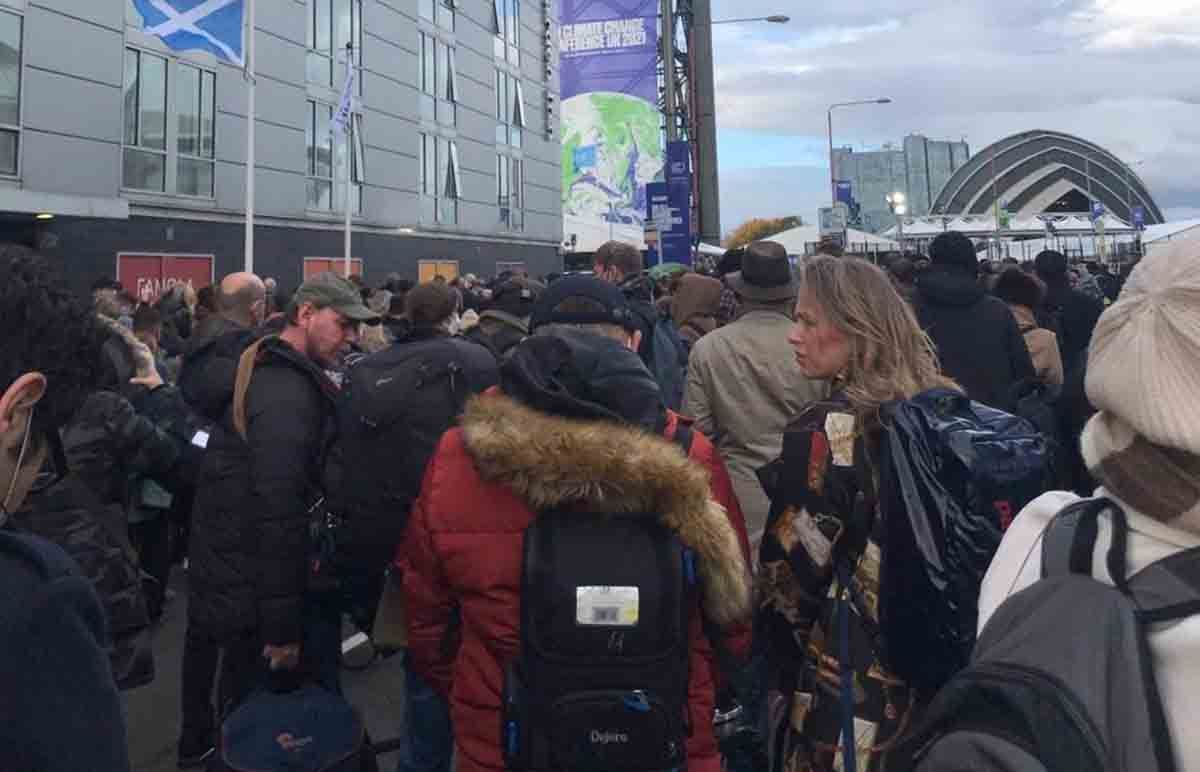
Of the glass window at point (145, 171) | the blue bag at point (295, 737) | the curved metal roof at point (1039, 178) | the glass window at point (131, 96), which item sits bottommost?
the blue bag at point (295, 737)

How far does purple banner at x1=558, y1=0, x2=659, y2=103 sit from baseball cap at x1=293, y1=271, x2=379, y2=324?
2412cm

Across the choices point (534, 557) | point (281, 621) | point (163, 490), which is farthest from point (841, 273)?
point (163, 490)

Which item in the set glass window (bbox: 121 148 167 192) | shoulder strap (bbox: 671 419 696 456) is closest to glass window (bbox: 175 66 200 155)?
glass window (bbox: 121 148 167 192)

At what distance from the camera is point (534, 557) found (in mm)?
2303

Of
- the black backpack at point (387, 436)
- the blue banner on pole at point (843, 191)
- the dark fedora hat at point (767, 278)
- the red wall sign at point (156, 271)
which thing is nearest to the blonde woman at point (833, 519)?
the dark fedora hat at point (767, 278)

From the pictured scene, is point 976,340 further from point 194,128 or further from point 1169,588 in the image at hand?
point 194,128

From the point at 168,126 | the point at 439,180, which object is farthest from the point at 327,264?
the point at 439,180

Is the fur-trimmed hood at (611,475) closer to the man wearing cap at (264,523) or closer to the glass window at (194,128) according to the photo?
the man wearing cap at (264,523)

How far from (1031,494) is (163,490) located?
17.6 feet

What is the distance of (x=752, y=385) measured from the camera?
401 centimetres

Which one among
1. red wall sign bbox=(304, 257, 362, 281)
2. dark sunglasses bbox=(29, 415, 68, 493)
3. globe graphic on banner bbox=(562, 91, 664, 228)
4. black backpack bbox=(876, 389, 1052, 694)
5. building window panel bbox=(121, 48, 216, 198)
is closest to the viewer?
dark sunglasses bbox=(29, 415, 68, 493)

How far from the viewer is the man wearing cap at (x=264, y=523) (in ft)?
11.3

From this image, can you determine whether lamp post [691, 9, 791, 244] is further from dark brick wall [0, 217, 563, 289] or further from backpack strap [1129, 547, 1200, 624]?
backpack strap [1129, 547, 1200, 624]

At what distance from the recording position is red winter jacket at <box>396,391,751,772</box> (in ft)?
7.51
